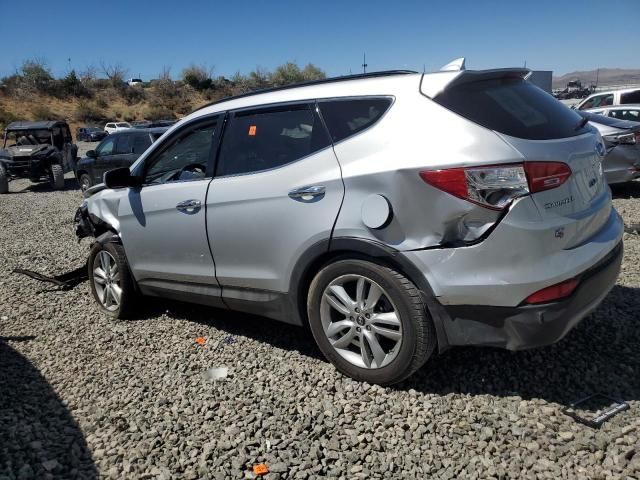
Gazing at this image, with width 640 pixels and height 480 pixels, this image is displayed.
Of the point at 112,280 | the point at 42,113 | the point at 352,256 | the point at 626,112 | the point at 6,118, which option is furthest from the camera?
the point at 42,113

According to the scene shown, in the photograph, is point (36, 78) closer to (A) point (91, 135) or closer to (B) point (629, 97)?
(A) point (91, 135)

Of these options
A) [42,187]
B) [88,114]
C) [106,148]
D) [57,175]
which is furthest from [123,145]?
[88,114]

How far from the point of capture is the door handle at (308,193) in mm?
2961

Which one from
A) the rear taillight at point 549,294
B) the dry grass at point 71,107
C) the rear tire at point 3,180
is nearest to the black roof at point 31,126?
the rear tire at point 3,180

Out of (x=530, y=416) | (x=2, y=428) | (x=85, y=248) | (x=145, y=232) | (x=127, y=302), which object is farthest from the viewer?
(x=85, y=248)

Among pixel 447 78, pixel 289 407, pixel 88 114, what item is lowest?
pixel 289 407

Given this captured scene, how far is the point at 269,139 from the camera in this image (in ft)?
11.1

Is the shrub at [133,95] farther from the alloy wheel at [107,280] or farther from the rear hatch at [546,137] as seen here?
the rear hatch at [546,137]

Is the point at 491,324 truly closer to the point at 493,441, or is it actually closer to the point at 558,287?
the point at 558,287

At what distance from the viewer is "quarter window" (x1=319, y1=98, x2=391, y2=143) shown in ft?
9.53

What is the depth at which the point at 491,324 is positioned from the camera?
103 inches

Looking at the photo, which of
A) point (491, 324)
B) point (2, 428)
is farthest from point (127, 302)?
point (491, 324)

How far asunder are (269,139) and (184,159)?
1.15 m

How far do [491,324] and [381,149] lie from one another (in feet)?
3.55
